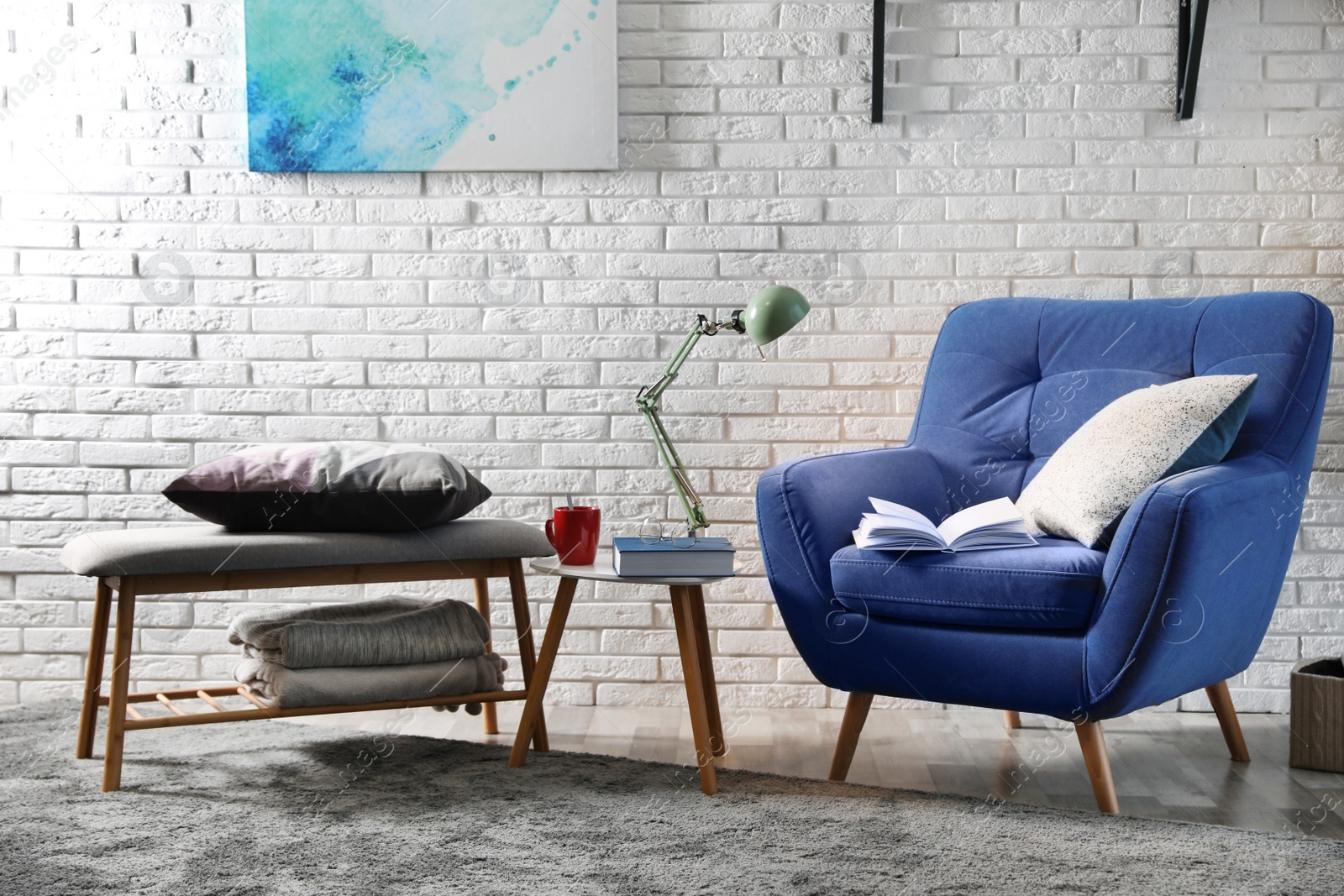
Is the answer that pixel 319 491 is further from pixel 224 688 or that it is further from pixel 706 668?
pixel 706 668

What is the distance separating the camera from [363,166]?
2582 mm

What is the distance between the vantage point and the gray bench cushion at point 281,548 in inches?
71.1

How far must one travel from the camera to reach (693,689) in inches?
72.4

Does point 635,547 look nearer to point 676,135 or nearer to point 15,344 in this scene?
point 676,135

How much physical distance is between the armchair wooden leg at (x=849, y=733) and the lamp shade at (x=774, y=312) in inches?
25.7

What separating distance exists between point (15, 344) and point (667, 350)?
155cm

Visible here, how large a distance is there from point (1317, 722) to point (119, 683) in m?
2.13

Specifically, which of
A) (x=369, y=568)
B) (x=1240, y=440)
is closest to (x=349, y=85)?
(x=369, y=568)

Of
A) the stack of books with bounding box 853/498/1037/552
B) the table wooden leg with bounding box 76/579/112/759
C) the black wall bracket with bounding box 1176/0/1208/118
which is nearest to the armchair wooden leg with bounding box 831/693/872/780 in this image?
the stack of books with bounding box 853/498/1037/552

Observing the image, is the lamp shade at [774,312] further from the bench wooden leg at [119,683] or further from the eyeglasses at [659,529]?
the bench wooden leg at [119,683]

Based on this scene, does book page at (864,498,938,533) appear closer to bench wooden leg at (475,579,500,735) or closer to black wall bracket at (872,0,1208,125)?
bench wooden leg at (475,579,500,735)

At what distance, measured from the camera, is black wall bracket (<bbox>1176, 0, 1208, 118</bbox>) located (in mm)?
2439

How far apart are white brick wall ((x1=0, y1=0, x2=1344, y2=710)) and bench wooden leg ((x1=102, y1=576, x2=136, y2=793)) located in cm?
80

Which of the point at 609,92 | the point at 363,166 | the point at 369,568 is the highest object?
the point at 609,92
